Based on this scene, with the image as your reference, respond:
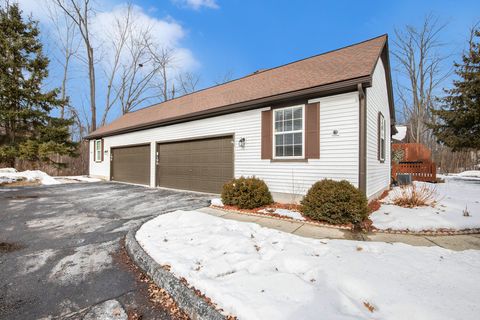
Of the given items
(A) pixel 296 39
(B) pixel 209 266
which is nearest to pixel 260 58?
(A) pixel 296 39

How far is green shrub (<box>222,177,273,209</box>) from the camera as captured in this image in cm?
578

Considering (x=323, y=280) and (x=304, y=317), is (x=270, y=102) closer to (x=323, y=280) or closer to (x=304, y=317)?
(x=323, y=280)

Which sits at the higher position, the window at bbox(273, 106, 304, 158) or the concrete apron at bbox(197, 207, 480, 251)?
the window at bbox(273, 106, 304, 158)

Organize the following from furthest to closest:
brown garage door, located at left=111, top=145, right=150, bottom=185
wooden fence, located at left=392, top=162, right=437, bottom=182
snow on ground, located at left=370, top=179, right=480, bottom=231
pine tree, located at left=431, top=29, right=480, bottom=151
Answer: pine tree, located at left=431, top=29, right=480, bottom=151
wooden fence, located at left=392, top=162, right=437, bottom=182
brown garage door, located at left=111, top=145, right=150, bottom=185
snow on ground, located at left=370, top=179, right=480, bottom=231

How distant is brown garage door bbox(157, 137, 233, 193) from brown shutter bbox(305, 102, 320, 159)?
2821 millimetres

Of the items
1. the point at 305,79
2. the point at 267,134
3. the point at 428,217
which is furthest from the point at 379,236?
the point at 305,79

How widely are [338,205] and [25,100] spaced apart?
19624 mm

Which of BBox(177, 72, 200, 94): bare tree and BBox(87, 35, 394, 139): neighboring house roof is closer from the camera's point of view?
BBox(87, 35, 394, 139): neighboring house roof

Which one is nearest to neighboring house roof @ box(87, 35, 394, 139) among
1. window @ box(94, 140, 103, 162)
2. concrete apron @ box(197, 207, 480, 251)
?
concrete apron @ box(197, 207, 480, 251)

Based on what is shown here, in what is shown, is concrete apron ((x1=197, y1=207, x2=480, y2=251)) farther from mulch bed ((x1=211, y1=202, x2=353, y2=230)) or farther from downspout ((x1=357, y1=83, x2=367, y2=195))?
downspout ((x1=357, y1=83, x2=367, y2=195))

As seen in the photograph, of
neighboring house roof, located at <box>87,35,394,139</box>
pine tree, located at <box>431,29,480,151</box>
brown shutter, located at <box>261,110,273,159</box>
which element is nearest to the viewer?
neighboring house roof, located at <box>87,35,394,139</box>

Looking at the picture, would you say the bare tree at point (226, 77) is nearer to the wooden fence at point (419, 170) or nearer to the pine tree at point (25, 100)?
the pine tree at point (25, 100)

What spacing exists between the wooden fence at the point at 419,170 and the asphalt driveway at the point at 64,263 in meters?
11.4

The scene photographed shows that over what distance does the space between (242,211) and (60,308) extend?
152 inches
